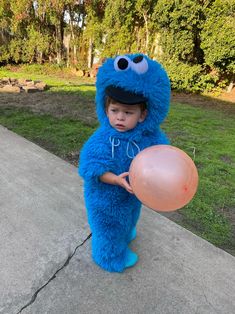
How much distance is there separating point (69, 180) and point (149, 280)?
4.87ft

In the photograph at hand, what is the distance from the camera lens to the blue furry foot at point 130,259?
77.1 inches

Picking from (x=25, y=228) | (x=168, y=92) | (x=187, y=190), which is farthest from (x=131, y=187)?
(x=25, y=228)

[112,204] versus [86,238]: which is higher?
[112,204]

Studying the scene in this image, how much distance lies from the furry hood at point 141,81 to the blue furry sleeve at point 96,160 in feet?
0.75

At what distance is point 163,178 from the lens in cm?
128

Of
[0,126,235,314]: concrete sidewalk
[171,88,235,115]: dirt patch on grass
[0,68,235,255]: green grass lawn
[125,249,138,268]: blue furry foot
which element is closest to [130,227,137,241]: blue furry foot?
[0,126,235,314]: concrete sidewalk

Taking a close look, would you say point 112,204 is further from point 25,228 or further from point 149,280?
point 25,228

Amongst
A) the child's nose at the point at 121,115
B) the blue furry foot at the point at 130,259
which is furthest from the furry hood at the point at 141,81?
the blue furry foot at the point at 130,259

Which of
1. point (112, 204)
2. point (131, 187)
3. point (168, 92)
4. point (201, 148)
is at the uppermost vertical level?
point (168, 92)

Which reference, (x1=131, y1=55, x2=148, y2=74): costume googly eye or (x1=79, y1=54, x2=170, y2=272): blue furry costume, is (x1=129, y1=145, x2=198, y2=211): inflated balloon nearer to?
(x1=79, y1=54, x2=170, y2=272): blue furry costume

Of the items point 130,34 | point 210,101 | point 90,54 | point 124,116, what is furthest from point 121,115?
point 90,54

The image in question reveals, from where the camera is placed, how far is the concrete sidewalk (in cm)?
174

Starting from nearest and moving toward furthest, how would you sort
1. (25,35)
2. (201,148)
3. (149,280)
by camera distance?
1. (149,280)
2. (201,148)
3. (25,35)

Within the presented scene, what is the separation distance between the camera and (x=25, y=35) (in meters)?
11.8
